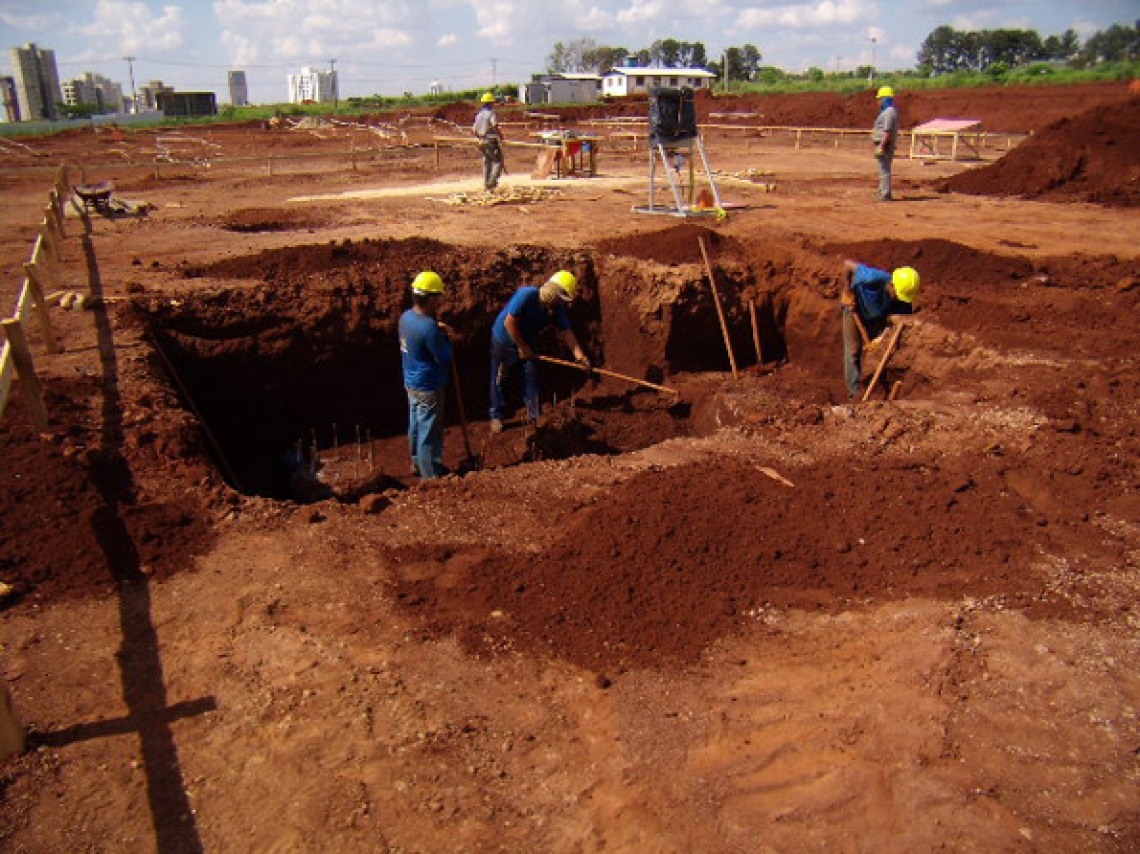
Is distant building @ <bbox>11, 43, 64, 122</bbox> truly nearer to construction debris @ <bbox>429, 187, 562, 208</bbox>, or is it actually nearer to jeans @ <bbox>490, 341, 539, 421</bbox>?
construction debris @ <bbox>429, 187, 562, 208</bbox>

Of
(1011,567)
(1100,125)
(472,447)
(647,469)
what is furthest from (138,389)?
(1100,125)

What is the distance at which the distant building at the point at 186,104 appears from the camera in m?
54.7

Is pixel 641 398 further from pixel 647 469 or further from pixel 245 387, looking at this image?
pixel 245 387

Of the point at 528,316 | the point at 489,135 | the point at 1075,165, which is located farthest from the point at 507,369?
the point at 1075,165

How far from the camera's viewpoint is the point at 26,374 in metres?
5.70

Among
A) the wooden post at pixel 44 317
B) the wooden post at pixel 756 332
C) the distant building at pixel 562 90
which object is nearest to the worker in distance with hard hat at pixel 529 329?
the wooden post at pixel 756 332

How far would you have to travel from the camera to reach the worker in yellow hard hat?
1396 cm

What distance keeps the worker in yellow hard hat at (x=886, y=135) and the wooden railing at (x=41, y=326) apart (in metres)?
12.7

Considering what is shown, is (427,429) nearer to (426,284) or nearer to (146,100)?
(426,284)

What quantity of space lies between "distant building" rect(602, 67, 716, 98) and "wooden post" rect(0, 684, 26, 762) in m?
60.3

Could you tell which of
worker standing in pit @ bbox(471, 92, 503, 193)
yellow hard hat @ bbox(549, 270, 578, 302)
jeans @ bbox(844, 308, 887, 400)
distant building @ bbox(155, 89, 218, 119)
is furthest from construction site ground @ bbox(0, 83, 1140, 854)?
distant building @ bbox(155, 89, 218, 119)

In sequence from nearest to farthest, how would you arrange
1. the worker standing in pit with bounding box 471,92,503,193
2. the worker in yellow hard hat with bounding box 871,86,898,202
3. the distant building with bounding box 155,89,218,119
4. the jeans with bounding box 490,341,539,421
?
1. the jeans with bounding box 490,341,539,421
2. the worker in yellow hard hat with bounding box 871,86,898,202
3. the worker standing in pit with bounding box 471,92,503,193
4. the distant building with bounding box 155,89,218,119

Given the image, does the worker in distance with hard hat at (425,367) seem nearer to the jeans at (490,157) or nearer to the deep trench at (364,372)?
the deep trench at (364,372)

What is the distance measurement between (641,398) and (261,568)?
5.70 m
